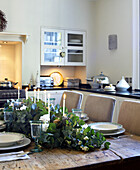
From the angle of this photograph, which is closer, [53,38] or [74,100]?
[74,100]

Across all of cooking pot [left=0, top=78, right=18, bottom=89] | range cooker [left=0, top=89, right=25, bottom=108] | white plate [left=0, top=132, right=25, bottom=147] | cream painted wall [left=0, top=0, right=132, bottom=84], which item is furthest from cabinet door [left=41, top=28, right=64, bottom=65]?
white plate [left=0, top=132, right=25, bottom=147]

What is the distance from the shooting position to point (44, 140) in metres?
1.36

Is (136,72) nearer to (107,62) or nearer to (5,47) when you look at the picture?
(107,62)

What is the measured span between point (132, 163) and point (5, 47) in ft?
13.2

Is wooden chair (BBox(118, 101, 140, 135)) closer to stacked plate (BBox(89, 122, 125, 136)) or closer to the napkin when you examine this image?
stacked plate (BBox(89, 122, 125, 136))

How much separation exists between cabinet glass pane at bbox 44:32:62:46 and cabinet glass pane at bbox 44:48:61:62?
0.13m

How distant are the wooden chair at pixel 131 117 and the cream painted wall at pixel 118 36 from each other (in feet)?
7.44

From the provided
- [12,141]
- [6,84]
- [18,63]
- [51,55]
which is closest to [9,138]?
[12,141]

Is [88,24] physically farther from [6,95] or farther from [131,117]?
[131,117]

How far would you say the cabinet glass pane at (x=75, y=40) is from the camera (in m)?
5.05

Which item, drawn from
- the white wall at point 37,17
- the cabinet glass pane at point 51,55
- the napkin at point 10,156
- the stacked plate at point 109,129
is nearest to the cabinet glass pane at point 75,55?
the cabinet glass pane at point 51,55

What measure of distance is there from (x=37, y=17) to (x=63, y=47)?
75cm

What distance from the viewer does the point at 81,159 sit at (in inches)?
48.2

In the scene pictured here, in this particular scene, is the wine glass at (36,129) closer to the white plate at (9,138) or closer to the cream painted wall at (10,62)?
the white plate at (9,138)
